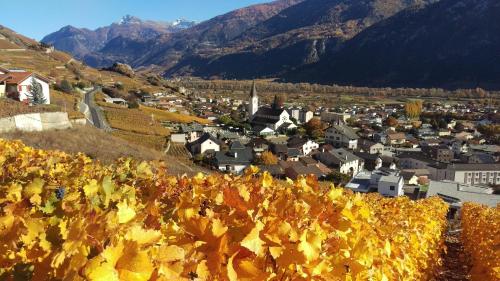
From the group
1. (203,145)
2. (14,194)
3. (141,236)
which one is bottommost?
(203,145)

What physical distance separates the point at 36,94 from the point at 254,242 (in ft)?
138

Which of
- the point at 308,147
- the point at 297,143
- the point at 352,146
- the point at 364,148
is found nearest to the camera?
the point at 297,143

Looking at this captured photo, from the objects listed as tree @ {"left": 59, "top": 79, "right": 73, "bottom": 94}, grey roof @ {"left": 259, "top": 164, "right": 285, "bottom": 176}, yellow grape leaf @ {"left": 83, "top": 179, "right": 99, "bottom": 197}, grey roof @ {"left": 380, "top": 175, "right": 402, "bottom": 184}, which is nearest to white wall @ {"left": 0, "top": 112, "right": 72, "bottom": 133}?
grey roof @ {"left": 259, "top": 164, "right": 285, "bottom": 176}

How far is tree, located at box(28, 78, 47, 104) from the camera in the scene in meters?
38.5

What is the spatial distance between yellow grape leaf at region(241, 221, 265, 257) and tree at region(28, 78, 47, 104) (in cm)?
4052

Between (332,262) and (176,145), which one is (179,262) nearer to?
(332,262)

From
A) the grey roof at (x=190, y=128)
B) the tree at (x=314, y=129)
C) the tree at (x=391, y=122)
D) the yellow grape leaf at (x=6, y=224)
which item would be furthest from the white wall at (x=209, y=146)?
the tree at (x=391, y=122)

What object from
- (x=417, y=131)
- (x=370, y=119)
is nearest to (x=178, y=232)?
(x=417, y=131)

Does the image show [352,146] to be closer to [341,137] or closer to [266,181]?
[341,137]

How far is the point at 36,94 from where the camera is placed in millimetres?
39031

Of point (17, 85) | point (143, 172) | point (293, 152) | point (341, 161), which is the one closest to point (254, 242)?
point (143, 172)

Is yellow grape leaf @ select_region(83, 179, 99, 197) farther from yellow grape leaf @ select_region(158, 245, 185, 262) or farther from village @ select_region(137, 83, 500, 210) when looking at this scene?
village @ select_region(137, 83, 500, 210)

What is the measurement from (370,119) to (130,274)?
103 metres

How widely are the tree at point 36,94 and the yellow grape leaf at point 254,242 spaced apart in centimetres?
4052
